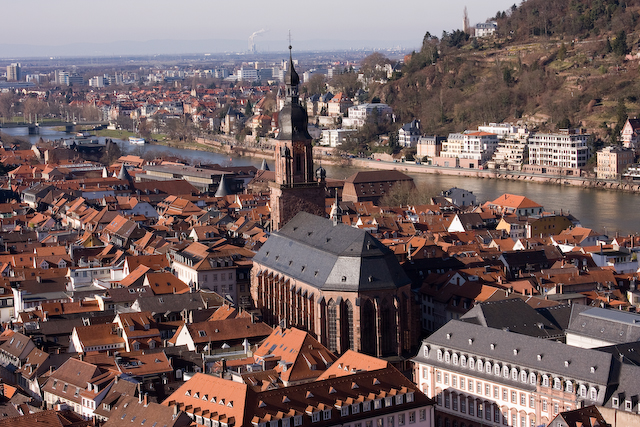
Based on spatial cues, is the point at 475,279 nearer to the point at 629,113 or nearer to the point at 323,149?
the point at 629,113

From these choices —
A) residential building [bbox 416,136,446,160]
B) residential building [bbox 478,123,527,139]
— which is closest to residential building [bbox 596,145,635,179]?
residential building [bbox 478,123,527,139]

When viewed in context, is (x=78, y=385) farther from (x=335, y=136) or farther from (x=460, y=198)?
(x=335, y=136)

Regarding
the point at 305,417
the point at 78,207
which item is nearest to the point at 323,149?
the point at 78,207

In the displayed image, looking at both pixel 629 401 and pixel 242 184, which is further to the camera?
pixel 242 184

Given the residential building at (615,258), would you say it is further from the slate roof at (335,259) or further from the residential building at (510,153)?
the residential building at (510,153)

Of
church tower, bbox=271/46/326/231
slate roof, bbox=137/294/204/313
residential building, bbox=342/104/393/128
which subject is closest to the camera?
slate roof, bbox=137/294/204/313

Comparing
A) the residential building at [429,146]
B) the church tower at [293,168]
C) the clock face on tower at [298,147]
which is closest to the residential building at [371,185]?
the residential building at [429,146]

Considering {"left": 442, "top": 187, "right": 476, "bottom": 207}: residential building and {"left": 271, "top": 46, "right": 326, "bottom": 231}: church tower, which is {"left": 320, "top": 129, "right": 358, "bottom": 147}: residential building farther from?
{"left": 271, "top": 46, "right": 326, "bottom": 231}: church tower
